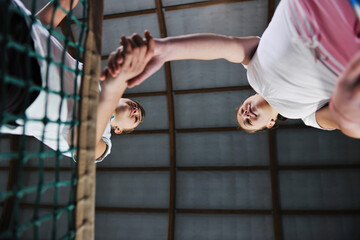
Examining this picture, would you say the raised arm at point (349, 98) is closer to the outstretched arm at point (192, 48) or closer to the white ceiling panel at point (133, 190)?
the outstretched arm at point (192, 48)

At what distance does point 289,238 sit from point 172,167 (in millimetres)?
3559

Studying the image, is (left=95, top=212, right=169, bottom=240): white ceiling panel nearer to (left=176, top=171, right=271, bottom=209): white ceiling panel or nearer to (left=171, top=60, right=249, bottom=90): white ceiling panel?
(left=176, top=171, right=271, bottom=209): white ceiling panel

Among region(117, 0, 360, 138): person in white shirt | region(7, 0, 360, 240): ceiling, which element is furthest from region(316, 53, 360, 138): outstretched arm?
region(7, 0, 360, 240): ceiling

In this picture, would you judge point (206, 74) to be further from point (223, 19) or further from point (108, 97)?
point (108, 97)

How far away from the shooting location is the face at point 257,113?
3012 millimetres

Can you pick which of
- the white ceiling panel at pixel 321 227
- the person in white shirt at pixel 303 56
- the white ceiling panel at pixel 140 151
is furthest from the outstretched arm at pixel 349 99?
the white ceiling panel at pixel 140 151

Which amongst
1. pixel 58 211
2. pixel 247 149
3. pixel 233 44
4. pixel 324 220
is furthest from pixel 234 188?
pixel 58 211

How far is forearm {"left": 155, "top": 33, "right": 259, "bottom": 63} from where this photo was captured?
1.93 metres

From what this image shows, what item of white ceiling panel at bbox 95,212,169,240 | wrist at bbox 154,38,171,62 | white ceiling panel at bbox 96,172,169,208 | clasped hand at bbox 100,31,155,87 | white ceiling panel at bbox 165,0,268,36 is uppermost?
white ceiling panel at bbox 165,0,268,36

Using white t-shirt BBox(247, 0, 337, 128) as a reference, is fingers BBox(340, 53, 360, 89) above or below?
below

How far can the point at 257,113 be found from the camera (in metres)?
3.04

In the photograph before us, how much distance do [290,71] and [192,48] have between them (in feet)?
2.32

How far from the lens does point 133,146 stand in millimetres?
7848

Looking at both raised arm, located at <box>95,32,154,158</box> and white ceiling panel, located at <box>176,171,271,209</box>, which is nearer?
raised arm, located at <box>95,32,154,158</box>
